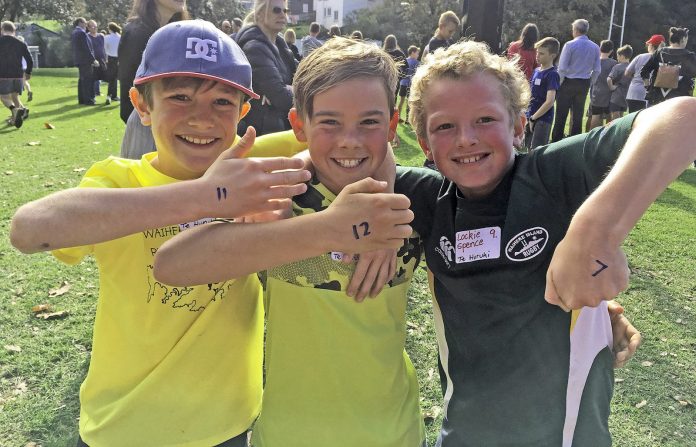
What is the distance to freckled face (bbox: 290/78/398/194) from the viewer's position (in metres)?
1.74

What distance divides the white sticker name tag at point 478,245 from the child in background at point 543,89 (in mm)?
6960

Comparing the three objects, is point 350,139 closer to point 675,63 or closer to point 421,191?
→ point 421,191

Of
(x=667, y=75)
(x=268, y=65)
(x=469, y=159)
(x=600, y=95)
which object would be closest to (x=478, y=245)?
(x=469, y=159)

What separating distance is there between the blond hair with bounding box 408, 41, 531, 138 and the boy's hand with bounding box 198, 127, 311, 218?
664 mm

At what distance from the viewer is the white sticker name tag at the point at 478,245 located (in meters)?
1.67

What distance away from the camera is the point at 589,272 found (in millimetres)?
1121

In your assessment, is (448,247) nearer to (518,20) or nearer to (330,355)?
(330,355)

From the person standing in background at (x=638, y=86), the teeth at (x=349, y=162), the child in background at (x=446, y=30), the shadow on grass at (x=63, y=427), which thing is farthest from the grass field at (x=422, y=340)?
the person standing in background at (x=638, y=86)

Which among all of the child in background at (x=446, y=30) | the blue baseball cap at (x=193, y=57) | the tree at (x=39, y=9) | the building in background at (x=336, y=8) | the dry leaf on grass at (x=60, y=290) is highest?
the building in background at (x=336, y=8)

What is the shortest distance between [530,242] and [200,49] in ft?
4.01

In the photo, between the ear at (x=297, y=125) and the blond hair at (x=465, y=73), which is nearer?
the blond hair at (x=465, y=73)

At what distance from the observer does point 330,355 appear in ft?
5.57

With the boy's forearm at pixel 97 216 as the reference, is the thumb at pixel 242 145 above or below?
above

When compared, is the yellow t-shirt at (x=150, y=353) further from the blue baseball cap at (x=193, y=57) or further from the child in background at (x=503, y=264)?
the child in background at (x=503, y=264)
